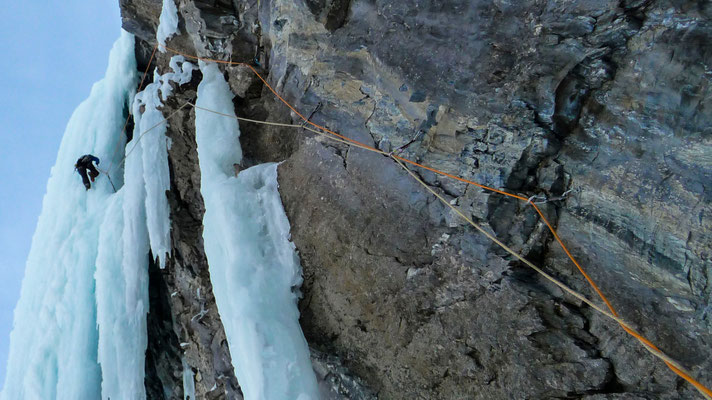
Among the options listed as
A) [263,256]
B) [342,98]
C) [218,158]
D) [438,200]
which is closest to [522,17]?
[438,200]

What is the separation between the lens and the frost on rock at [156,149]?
177 inches

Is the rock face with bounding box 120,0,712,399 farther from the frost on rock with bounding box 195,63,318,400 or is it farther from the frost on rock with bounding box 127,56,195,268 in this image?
the frost on rock with bounding box 127,56,195,268

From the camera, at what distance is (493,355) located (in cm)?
259

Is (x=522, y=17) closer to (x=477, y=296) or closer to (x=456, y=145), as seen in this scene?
(x=456, y=145)

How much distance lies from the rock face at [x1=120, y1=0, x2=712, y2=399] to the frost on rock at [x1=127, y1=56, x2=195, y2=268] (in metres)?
1.46

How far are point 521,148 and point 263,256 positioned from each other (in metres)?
2.44

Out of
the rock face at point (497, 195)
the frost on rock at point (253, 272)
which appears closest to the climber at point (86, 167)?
the frost on rock at point (253, 272)

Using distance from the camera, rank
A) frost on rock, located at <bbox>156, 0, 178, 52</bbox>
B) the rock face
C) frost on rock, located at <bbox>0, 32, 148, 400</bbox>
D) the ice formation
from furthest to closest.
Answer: frost on rock, located at <bbox>156, 0, 178, 52</bbox> < frost on rock, located at <bbox>0, 32, 148, 400</bbox> < the ice formation < the rock face

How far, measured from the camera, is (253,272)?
3553mm

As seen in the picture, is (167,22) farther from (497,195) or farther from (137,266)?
(497,195)

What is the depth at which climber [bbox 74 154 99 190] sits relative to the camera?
546cm

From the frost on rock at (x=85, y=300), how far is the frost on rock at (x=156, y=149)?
21 cm

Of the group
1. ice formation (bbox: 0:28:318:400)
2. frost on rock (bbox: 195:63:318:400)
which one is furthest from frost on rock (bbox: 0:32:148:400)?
frost on rock (bbox: 195:63:318:400)

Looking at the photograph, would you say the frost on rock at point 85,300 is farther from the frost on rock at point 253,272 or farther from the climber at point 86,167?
the frost on rock at point 253,272
